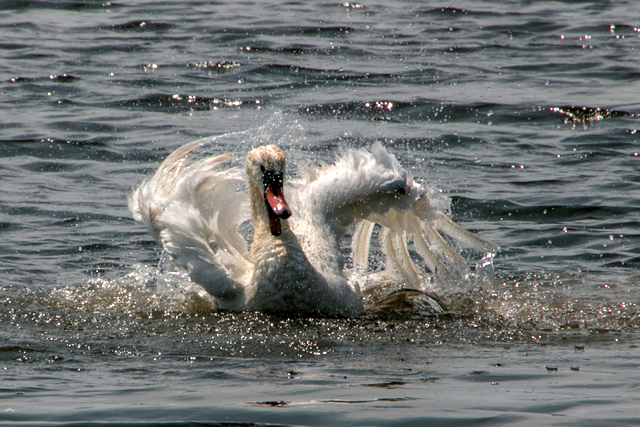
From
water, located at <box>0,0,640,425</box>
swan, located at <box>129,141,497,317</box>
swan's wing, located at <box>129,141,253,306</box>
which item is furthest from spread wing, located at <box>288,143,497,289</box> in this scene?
swan's wing, located at <box>129,141,253,306</box>

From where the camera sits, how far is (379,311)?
756 cm

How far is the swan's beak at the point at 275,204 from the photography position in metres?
7.06

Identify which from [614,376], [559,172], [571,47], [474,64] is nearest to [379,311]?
[614,376]

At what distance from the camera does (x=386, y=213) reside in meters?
7.90

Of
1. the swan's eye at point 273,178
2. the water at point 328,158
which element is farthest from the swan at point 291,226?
the water at point 328,158

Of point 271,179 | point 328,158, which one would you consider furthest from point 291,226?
point 328,158

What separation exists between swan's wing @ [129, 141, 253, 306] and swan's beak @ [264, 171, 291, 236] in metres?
0.47

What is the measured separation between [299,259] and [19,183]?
5061 mm

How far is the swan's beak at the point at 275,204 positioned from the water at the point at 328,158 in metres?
Result: 0.66

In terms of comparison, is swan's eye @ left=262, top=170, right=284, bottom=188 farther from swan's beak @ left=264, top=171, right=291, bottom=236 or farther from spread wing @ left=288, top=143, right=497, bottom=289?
spread wing @ left=288, top=143, right=497, bottom=289

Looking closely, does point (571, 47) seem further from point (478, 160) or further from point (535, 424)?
point (535, 424)

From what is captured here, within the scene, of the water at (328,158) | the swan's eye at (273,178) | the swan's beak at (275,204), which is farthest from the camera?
the swan's eye at (273,178)

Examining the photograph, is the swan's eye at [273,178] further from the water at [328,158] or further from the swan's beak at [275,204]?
the water at [328,158]

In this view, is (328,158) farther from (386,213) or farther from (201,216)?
(201,216)
